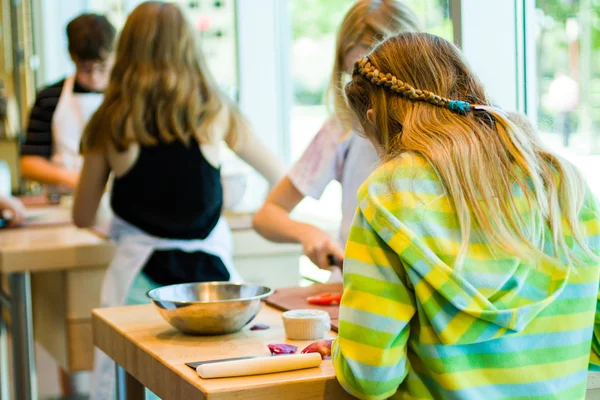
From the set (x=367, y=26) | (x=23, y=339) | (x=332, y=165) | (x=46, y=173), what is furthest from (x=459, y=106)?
(x=46, y=173)

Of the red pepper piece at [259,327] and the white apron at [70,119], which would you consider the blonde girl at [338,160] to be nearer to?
the red pepper piece at [259,327]

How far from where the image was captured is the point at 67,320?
2.64 meters

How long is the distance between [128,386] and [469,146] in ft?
2.68

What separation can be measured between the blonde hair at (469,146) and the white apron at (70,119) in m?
2.46

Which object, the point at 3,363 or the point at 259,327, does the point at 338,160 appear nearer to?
the point at 259,327

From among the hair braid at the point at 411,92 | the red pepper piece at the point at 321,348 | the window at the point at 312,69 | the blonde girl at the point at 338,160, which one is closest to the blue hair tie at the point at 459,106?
the hair braid at the point at 411,92

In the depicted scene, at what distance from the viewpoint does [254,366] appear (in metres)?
1.20

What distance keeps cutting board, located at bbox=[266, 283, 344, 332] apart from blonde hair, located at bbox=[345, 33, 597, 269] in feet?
1.52

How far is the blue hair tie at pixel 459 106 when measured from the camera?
1178 mm

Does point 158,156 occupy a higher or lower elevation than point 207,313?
higher

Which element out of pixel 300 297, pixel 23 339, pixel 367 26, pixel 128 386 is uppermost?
pixel 367 26

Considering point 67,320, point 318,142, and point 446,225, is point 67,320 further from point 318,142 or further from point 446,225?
point 446,225

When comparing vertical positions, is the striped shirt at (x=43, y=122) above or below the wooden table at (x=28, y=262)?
above

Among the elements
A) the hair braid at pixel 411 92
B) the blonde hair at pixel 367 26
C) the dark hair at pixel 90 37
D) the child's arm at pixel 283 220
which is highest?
the dark hair at pixel 90 37
